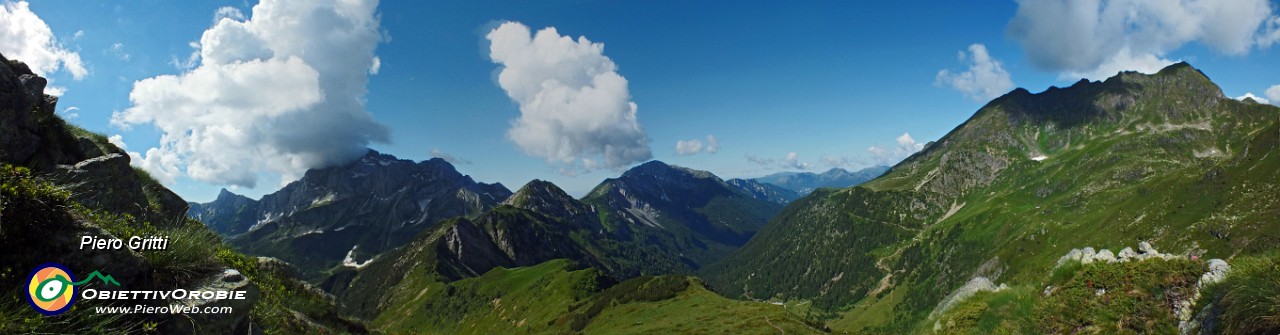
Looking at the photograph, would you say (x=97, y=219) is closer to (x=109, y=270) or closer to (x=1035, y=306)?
(x=109, y=270)

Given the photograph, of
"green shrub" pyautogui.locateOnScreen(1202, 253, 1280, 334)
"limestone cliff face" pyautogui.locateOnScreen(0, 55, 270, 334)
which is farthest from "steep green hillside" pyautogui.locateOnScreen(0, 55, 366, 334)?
"green shrub" pyautogui.locateOnScreen(1202, 253, 1280, 334)

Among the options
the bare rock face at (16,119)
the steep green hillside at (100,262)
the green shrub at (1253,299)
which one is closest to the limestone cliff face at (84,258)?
the steep green hillside at (100,262)

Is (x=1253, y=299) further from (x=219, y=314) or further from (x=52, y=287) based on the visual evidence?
(x=219, y=314)

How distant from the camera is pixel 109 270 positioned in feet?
32.2

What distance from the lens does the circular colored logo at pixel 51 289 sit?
7.84 meters

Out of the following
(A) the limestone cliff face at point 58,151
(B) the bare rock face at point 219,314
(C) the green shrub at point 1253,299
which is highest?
(A) the limestone cliff face at point 58,151

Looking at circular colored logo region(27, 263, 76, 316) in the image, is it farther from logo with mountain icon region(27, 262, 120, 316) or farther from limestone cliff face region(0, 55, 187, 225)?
limestone cliff face region(0, 55, 187, 225)

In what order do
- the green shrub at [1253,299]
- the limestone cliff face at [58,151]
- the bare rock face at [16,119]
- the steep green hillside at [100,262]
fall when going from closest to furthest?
the green shrub at [1253,299], the steep green hillside at [100,262], the limestone cliff face at [58,151], the bare rock face at [16,119]

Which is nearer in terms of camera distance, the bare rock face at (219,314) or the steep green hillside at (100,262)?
the steep green hillside at (100,262)

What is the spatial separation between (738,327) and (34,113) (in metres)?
133

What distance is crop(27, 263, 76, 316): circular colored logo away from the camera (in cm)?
784

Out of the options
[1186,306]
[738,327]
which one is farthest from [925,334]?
[738,327]

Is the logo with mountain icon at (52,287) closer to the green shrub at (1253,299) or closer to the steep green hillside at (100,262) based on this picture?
the steep green hillside at (100,262)

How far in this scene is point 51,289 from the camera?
28.0 feet
